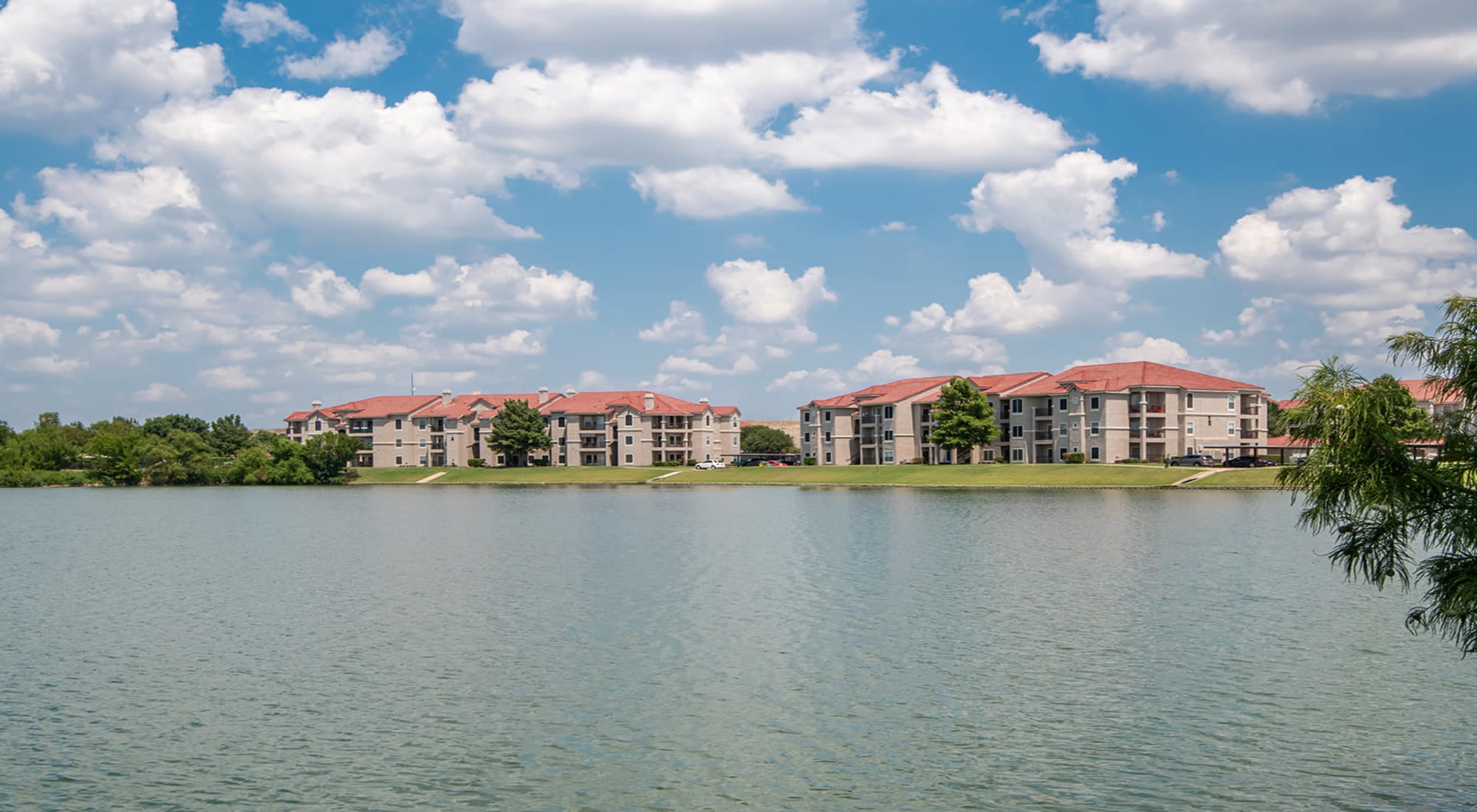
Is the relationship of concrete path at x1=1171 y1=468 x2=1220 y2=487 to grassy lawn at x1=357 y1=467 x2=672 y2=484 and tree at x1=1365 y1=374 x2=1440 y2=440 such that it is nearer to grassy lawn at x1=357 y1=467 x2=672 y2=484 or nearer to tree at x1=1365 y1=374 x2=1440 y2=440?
grassy lawn at x1=357 y1=467 x2=672 y2=484

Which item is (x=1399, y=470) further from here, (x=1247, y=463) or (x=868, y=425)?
(x=868, y=425)

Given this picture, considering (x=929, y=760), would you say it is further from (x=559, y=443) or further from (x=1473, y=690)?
(x=559, y=443)

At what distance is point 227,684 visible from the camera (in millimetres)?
25516

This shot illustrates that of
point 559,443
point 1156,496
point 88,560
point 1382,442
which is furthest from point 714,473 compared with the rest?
point 1382,442

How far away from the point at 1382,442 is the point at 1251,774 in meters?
7.81

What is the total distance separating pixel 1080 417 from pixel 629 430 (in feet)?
215

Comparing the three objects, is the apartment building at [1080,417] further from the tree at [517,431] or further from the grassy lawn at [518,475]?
the tree at [517,431]

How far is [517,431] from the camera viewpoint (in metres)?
157

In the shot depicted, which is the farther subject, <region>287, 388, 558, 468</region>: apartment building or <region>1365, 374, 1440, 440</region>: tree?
<region>287, 388, 558, 468</region>: apartment building

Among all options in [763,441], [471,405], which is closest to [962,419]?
[763,441]

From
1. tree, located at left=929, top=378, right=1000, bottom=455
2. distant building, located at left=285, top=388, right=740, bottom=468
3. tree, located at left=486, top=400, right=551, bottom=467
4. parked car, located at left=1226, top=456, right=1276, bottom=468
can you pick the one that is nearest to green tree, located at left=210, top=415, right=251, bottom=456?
distant building, located at left=285, top=388, right=740, bottom=468

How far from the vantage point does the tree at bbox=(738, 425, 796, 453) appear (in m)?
187

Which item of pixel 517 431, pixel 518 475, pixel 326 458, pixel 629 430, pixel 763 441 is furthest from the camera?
pixel 763 441

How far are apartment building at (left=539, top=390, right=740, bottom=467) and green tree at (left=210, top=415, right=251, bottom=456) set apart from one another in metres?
54.9
